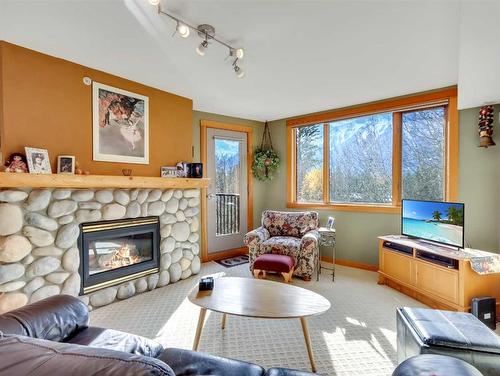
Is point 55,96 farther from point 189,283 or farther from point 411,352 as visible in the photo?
point 411,352

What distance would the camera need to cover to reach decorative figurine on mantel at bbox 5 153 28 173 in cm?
218

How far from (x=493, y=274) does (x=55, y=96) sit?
4.52 m

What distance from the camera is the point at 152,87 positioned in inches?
129

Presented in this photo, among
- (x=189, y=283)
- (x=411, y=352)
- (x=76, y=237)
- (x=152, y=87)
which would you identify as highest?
(x=152, y=87)

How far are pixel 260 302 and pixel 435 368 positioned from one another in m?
1.13

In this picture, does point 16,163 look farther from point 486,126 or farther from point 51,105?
point 486,126

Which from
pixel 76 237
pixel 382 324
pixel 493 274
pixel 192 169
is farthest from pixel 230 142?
pixel 493 274

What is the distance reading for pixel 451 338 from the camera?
4.58ft

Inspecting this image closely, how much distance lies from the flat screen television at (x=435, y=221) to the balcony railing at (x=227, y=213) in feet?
8.69

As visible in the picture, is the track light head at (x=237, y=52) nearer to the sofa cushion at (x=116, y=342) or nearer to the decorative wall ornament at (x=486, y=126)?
the sofa cushion at (x=116, y=342)

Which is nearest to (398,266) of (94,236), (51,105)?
(94,236)

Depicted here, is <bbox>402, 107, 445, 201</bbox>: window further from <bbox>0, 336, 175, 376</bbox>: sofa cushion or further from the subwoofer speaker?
<bbox>0, 336, 175, 376</bbox>: sofa cushion

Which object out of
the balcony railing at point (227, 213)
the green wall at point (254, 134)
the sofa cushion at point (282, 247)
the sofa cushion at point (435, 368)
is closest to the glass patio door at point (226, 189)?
the balcony railing at point (227, 213)

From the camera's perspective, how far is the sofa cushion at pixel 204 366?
1.19 m
